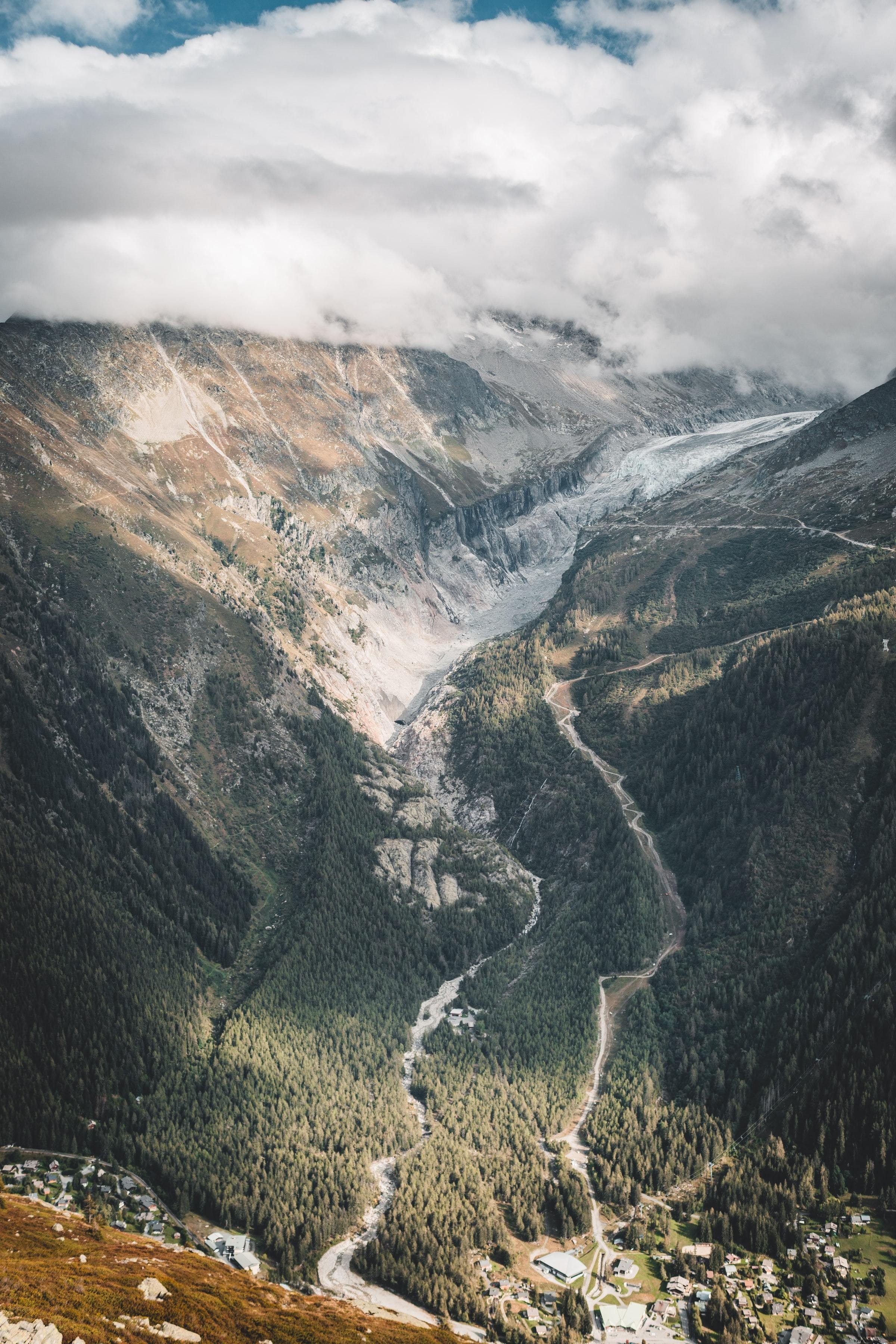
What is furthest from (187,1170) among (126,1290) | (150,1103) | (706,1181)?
(706,1181)

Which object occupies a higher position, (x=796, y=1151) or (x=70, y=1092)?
(x=796, y=1151)

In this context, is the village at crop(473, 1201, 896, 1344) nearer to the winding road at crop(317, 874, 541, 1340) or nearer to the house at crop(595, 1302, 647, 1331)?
the house at crop(595, 1302, 647, 1331)

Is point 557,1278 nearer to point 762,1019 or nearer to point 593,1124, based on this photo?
point 593,1124

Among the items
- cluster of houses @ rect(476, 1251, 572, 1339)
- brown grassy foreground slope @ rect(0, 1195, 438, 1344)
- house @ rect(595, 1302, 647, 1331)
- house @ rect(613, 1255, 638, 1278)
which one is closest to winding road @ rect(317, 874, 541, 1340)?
cluster of houses @ rect(476, 1251, 572, 1339)

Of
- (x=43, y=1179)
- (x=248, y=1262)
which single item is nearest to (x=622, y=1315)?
(x=248, y=1262)

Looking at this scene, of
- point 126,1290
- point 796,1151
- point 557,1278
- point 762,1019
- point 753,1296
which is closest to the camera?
point 126,1290

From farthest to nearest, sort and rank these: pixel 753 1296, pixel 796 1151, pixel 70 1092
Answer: pixel 70 1092 < pixel 796 1151 < pixel 753 1296
